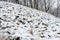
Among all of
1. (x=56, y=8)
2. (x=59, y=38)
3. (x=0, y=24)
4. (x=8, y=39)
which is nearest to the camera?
(x=8, y=39)

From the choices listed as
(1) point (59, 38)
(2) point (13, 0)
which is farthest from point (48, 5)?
(1) point (59, 38)

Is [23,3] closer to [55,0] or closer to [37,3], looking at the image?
[37,3]

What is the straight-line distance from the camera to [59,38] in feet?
6.86

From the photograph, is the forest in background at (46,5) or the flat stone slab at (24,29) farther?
the forest in background at (46,5)

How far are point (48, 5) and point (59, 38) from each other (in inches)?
155

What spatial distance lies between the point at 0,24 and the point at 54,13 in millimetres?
4050

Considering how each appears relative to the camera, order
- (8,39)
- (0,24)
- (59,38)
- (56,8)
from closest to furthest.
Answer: (8,39) < (59,38) < (0,24) < (56,8)

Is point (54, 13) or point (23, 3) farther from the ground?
point (23, 3)

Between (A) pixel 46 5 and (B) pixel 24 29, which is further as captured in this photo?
(A) pixel 46 5

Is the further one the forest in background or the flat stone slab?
the forest in background

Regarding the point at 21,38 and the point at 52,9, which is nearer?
the point at 21,38

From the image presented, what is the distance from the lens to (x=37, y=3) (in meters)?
5.86

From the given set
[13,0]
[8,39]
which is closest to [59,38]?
[8,39]

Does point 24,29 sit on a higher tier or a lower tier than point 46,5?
lower
